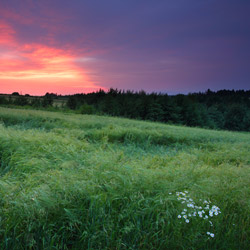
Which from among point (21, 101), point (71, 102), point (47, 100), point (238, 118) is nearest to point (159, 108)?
point (71, 102)

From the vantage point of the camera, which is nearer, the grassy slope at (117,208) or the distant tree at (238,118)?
the grassy slope at (117,208)

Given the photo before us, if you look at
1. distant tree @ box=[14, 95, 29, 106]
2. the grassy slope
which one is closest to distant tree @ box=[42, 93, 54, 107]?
distant tree @ box=[14, 95, 29, 106]

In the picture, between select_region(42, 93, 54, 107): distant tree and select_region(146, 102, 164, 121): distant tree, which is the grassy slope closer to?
select_region(146, 102, 164, 121): distant tree

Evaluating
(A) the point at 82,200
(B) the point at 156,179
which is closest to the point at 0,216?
(A) the point at 82,200

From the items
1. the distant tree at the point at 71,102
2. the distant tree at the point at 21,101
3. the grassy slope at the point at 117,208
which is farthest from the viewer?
the distant tree at the point at 71,102

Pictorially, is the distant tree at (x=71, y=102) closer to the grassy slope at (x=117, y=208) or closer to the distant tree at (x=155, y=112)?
the distant tree at (x=155, y=112)

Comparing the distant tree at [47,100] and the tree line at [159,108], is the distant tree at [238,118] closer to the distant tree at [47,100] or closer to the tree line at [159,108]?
the tree line at [159,108]

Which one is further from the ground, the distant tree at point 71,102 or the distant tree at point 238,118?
the distant tree at point 71,102

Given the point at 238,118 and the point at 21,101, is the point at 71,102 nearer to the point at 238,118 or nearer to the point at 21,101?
the point at 21,101

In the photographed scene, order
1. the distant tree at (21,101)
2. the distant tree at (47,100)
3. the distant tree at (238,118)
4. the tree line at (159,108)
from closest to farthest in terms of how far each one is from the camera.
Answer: the tree line at (159,108), the distant tree at (47,100), the distant tree at (21,101), the distant tree at (238,118)

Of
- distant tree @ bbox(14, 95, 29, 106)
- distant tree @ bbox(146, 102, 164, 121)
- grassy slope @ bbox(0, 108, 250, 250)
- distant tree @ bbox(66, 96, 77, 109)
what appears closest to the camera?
grassy slope @ bbox(0, 108, 250, 250)

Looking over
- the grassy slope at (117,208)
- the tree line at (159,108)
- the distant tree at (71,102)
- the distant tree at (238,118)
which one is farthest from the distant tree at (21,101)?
the distant tree at (238,118)

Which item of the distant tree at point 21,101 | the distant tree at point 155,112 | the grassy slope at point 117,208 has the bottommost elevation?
the grassy slope at point 117,208

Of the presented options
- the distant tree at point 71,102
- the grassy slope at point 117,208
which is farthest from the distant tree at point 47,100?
the grassy slope at point 117,208
